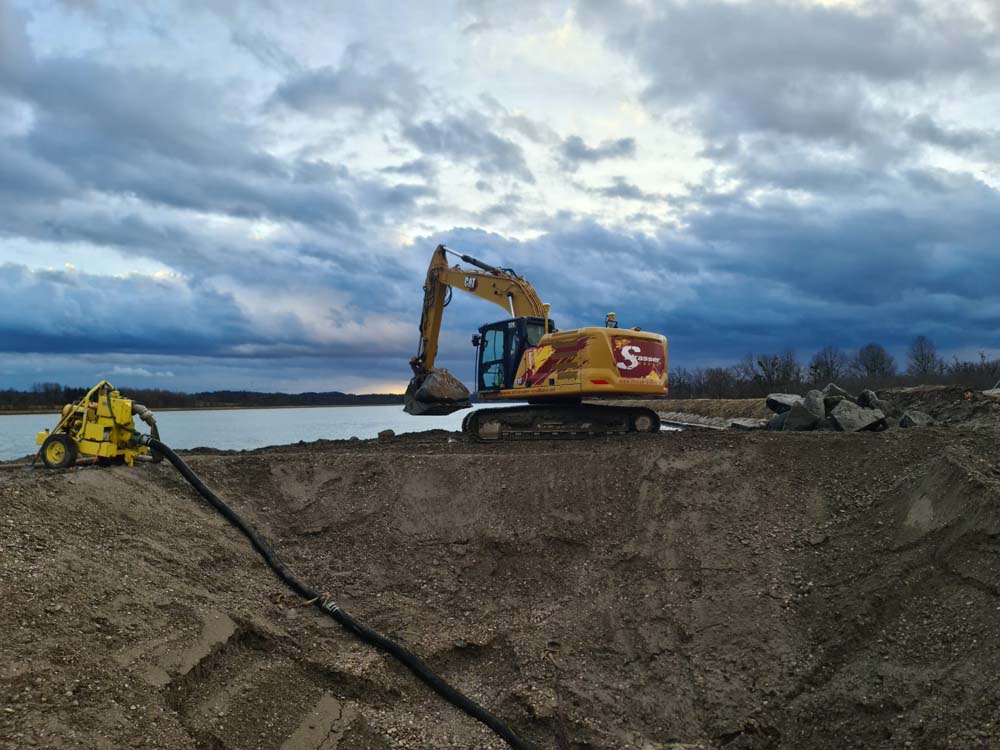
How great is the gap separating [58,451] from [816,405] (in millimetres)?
15482

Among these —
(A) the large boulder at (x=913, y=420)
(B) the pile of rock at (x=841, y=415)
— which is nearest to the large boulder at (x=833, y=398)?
(B) the pile of rock at (x=841, y=415)

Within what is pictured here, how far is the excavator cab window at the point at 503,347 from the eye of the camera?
1678cm

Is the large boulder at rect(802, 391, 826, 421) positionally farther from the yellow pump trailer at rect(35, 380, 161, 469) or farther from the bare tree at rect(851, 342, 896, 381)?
the bare tree at rect(851, 342, 896, 381)

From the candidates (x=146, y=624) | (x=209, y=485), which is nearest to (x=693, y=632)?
(x=146, y=624)

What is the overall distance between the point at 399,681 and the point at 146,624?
273cm

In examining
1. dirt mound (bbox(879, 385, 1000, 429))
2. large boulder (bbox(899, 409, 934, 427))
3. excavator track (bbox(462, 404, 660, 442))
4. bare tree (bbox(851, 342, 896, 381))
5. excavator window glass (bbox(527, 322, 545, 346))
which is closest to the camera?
excavator track (bbox(462, 404, 660, 442))

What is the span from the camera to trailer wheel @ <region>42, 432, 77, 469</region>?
11.4 meters

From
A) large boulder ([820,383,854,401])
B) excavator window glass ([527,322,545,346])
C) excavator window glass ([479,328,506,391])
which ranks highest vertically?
excavator window glass ([527,322,545,346])

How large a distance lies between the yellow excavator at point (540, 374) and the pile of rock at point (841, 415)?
329cm

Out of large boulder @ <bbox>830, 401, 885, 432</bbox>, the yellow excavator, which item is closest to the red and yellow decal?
the yellow excavator

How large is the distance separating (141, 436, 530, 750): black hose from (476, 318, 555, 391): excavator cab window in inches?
305

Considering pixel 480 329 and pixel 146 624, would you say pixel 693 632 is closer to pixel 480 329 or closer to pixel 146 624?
pixel 146 624

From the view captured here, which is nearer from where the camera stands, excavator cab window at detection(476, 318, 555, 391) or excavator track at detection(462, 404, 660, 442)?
excavator track at detection(462, 404, 660, 442)

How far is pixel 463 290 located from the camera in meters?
19.1
